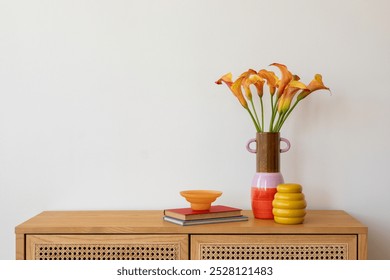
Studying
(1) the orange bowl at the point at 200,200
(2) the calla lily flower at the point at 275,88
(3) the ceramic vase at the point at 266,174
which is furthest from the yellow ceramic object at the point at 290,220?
(2) the calla lily flower at the point at 275,88

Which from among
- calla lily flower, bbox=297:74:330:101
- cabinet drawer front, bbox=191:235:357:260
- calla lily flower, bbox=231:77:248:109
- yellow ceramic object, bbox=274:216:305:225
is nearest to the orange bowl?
cabinet drawer front, bbox=191:235:357:260

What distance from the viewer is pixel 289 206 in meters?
2.03

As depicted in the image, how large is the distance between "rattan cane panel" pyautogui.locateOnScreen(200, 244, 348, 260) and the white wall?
1.47 feet

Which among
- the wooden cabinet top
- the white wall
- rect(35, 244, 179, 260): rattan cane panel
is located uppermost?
the white wall

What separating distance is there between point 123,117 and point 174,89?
24cm

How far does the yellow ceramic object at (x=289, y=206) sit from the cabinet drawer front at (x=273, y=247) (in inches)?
3.1

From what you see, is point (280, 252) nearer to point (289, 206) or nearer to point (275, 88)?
point (289, 206)

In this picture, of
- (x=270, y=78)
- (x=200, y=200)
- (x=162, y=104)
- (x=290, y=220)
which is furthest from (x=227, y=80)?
(x=290, y=220)

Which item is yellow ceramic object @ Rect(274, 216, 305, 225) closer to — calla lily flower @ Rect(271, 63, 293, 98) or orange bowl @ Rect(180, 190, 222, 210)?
orange bowl @ Rect(180, 190, 222, 210)

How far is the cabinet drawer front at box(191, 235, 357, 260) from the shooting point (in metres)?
1.97

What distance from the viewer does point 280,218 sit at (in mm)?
2043
